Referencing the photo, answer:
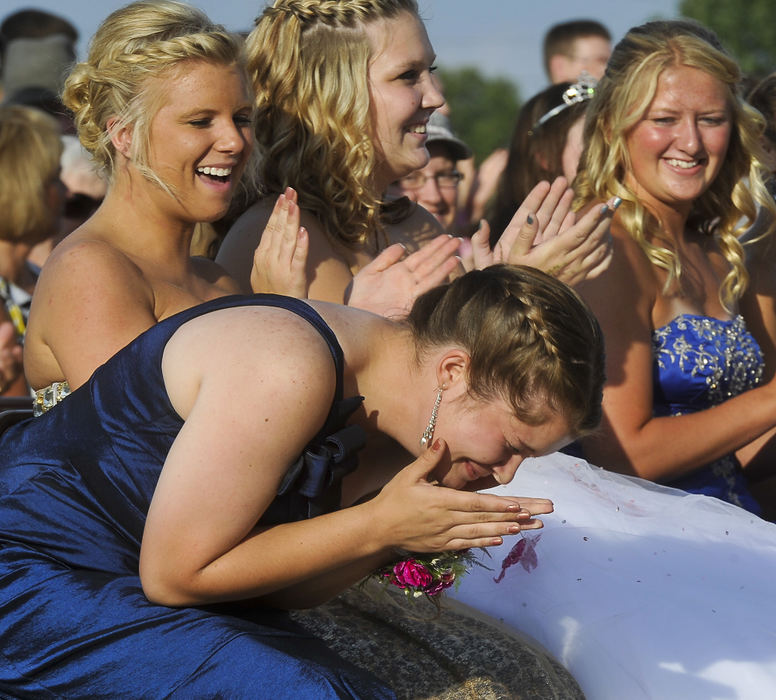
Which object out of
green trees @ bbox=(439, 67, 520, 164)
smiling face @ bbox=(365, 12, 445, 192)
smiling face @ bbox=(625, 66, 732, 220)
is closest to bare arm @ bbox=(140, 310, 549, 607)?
smiling face @ bbox=(365, 12, 445, 192)

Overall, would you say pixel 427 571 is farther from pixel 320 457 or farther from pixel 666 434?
pixel 666 434

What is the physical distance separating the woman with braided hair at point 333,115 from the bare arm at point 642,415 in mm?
334

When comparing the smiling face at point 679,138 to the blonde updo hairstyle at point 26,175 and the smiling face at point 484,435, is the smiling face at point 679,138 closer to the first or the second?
the smiling face at point 484,435

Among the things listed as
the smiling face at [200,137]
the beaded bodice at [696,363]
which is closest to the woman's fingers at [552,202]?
the beaded bodice at [696,363]

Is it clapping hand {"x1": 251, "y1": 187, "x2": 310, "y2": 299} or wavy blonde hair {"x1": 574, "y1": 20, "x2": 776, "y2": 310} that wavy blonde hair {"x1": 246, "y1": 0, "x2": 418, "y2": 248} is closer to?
clapping hand {"x1": 251, "y1": 187, "x2": 310, "y2": 299}

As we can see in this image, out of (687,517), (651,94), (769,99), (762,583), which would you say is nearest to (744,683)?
(762,583)

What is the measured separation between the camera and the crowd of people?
7.89 feet

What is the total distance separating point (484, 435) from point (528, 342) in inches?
8.9

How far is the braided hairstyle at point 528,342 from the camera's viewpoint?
2.45 m

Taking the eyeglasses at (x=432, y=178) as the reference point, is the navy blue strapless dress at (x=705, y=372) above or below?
above

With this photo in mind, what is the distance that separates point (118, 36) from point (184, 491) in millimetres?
1491

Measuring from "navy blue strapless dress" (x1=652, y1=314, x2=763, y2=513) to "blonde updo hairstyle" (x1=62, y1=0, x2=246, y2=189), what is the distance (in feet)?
5.68

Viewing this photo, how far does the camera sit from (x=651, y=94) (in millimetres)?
4156

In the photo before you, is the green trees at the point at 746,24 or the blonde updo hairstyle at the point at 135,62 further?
the green trees at the point at 746,24
